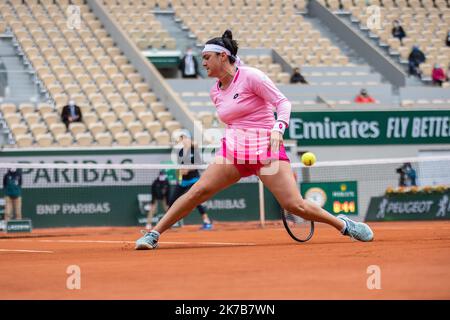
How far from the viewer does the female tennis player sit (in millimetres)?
10273

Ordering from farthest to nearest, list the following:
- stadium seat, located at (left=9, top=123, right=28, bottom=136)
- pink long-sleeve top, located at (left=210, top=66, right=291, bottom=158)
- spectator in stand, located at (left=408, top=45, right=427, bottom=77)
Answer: spectator in stand, located at (left=408, top=45, right=427, bottom=77), stadium seat, located at (left=9, top=123, right=28, bottom=136), pink long-sleeve top, located at (left=210, top=66, right=291, bottom=158)

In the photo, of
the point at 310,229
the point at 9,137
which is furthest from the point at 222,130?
the point at 310,229

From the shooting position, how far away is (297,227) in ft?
41.3

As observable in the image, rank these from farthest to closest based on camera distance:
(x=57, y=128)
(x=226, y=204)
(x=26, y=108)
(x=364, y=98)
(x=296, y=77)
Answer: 1. (x=296, y=77)
2. (x=364, y=98)
3. (x=26, y=108)
4. (x=57, y=128)
5. (x=226, y=204)

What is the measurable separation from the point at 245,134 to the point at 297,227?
100 inches

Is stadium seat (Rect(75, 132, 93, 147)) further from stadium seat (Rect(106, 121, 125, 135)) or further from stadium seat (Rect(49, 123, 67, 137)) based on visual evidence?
stadium seat (Rect(106, 121, 125, 135))

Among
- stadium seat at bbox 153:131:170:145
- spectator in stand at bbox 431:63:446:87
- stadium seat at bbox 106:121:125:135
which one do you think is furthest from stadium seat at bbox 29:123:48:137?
spectator in stand at bbox 431:63:446:87

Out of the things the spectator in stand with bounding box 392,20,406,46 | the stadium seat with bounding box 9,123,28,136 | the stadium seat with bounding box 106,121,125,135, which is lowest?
the stadium seat with bounding box 9,123,28,136

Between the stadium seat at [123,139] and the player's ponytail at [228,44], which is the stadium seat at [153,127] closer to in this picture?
the stadium seat at [123,139]

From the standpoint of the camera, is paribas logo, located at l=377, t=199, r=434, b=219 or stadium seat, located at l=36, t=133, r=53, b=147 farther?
paribas logo, located at l=377, t=199, r=434, b=219

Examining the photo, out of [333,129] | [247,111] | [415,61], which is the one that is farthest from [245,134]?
[415,61]

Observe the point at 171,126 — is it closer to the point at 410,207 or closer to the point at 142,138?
the point at 142,138

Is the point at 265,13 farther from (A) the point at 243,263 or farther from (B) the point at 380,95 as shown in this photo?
(A) the point at 243,263

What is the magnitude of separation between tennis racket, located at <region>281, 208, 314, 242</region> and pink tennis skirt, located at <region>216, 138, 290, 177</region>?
1.99 meters
